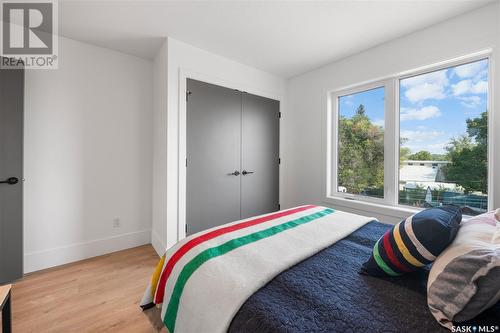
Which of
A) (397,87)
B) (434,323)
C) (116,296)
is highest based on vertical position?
(397,87)

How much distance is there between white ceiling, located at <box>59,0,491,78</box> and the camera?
5.89 feet

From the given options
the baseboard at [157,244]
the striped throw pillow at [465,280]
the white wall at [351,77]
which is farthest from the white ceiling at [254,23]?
the baseboard at [157,244]

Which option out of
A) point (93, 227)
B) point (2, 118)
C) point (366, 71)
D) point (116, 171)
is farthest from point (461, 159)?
point (2, 118)

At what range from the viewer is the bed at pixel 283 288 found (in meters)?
0.69

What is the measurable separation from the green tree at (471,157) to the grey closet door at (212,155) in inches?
89.5

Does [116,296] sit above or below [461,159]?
below

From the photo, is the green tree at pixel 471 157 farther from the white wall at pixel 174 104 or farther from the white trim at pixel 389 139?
the white wall at pixel 174 104

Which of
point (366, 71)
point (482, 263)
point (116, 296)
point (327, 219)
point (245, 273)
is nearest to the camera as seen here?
point (482, 263)

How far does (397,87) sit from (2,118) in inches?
152

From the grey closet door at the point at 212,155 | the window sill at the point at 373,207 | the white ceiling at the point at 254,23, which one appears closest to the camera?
the white ceiling at the point at 254,23

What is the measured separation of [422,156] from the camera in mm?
2248

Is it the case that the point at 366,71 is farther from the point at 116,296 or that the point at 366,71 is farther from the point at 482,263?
the point at 116,296

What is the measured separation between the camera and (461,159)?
200cm

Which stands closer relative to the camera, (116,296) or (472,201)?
(116,296)
